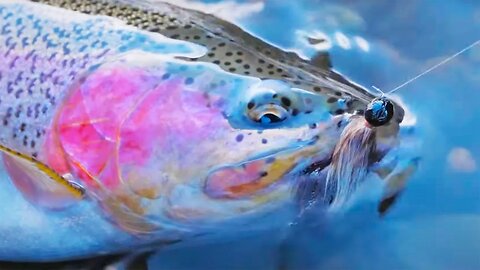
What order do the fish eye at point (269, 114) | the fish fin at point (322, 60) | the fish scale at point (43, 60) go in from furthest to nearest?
1. the fish fin at point (322, 60)
2. the fish scale at point (43, 60)
3. the fish eye at point (269, 114)

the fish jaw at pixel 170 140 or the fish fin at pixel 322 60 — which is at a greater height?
the fish fin at pixel 322 60

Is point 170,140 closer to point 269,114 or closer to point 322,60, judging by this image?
point 269,114

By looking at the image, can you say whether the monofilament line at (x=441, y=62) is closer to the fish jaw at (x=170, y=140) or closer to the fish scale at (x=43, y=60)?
the fish jaw at (x=170, y=140)

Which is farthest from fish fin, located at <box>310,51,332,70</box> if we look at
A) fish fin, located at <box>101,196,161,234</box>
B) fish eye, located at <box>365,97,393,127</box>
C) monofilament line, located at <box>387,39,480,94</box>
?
fish fin, located at <box>101,196,161,234</box>

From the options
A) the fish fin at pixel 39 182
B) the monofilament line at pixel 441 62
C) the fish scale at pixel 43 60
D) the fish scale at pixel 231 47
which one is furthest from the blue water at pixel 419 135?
the fish scale at pixel 43 60

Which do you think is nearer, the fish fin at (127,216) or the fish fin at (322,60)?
the fish fin at (127,216)

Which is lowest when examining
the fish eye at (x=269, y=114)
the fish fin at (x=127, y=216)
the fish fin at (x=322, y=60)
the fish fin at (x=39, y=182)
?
the fish fin at (x=127, y=216)
